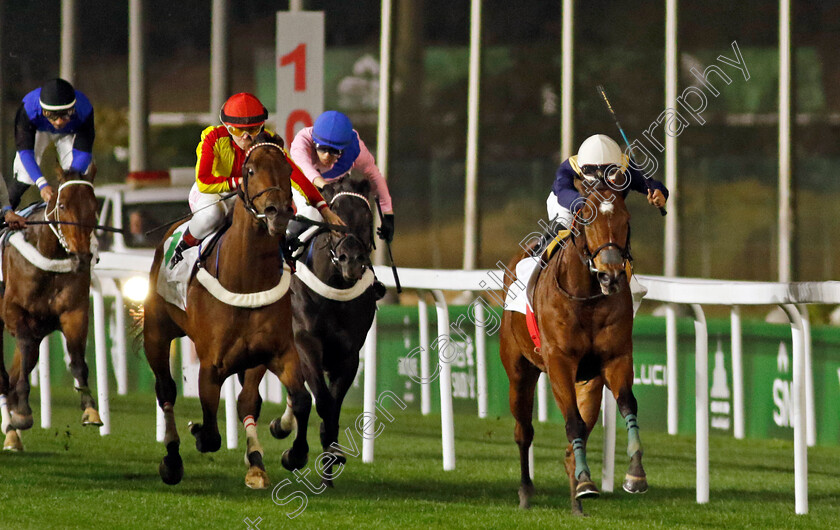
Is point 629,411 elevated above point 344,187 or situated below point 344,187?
below

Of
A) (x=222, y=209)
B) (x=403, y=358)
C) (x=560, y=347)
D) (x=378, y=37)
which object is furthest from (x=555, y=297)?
(x=378, y=37)

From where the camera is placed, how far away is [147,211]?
49.9 ft

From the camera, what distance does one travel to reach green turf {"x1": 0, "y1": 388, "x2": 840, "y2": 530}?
698cm

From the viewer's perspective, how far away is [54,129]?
29.1ft

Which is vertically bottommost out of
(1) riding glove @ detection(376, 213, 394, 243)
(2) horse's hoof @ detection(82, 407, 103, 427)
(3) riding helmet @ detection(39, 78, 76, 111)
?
(2) horse's hoof @ detection(82, 407, 103, 427)

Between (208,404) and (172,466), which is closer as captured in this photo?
(208,404)

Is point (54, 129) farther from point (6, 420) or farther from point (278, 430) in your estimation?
point (278, 430)

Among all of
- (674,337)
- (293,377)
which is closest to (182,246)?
(293,377)

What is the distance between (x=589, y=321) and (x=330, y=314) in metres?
1.77

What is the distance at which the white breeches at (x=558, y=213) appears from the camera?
7.58 m

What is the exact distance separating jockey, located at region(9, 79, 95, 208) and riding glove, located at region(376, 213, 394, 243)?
1.67 m

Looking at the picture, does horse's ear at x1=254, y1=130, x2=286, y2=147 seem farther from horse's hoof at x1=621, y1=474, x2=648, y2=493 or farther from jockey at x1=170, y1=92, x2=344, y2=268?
horse's hoof at x1=621, y1=474, x2=648, y2=493

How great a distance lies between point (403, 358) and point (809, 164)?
12.9 metres

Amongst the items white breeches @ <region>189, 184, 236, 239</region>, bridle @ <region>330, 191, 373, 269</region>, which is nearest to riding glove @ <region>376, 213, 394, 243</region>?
bridle @ <region>330, 191, 373, 269</region>
